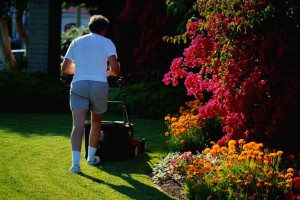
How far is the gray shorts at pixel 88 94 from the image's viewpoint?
8234mm

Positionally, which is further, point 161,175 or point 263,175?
point 161,175

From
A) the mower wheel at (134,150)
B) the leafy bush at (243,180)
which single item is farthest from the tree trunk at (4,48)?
the leafy bush at (243,180)

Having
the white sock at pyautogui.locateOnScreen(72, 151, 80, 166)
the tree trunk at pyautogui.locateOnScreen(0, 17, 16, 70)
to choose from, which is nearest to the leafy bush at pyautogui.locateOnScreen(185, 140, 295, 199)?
the white sock at pyautogui.locateOnScreen(72, 151, 80, 166)

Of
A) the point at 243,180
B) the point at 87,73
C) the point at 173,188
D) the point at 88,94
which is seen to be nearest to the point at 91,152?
the point at 88,94

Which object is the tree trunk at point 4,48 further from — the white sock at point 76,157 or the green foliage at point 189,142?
the white sock at point 76,157

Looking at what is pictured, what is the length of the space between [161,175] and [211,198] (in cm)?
167

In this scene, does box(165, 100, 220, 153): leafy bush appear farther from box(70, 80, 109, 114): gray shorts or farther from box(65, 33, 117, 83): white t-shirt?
box(65, 33, 117, 83): white t-shirt

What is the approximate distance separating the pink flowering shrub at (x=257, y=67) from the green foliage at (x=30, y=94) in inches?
258

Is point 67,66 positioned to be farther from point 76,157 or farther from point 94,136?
point 76,157

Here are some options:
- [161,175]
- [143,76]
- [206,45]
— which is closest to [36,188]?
[161,175]

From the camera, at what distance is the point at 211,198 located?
6594 mm

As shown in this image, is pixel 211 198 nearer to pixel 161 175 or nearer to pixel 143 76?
pixel 161 175

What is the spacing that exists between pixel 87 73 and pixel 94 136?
850 millimetres

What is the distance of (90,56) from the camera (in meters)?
8.23
